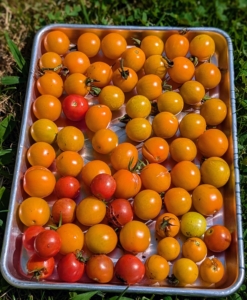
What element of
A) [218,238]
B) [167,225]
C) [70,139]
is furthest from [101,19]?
[218,238]

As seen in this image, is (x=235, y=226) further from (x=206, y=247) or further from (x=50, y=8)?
(x=50, y=8)

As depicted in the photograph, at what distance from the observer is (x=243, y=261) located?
223cm

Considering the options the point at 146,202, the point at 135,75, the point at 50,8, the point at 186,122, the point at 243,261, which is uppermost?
the point at 50,8

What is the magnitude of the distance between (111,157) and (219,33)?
1.14 m

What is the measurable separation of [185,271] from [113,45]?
1.44m

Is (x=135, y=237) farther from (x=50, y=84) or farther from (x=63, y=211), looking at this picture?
(x=50, y=84)

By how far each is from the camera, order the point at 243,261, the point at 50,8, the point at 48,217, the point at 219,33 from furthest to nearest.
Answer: the point at 50,8, the point at 219,33, the point at 48,217, the point at 243,261

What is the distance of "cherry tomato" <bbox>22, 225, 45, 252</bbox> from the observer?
226 centimetres

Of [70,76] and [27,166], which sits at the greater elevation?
[70,76]

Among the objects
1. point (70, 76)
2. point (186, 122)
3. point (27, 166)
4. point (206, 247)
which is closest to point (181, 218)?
point (206, 247)

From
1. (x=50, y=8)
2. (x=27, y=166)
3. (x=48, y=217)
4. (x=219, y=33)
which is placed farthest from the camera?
(x=50, y=8)

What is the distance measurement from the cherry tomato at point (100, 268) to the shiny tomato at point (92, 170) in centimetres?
41

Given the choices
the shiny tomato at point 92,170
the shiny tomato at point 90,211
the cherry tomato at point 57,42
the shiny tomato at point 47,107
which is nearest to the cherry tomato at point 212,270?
the shiny tomato at point 90,211

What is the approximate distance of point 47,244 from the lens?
2158mm
